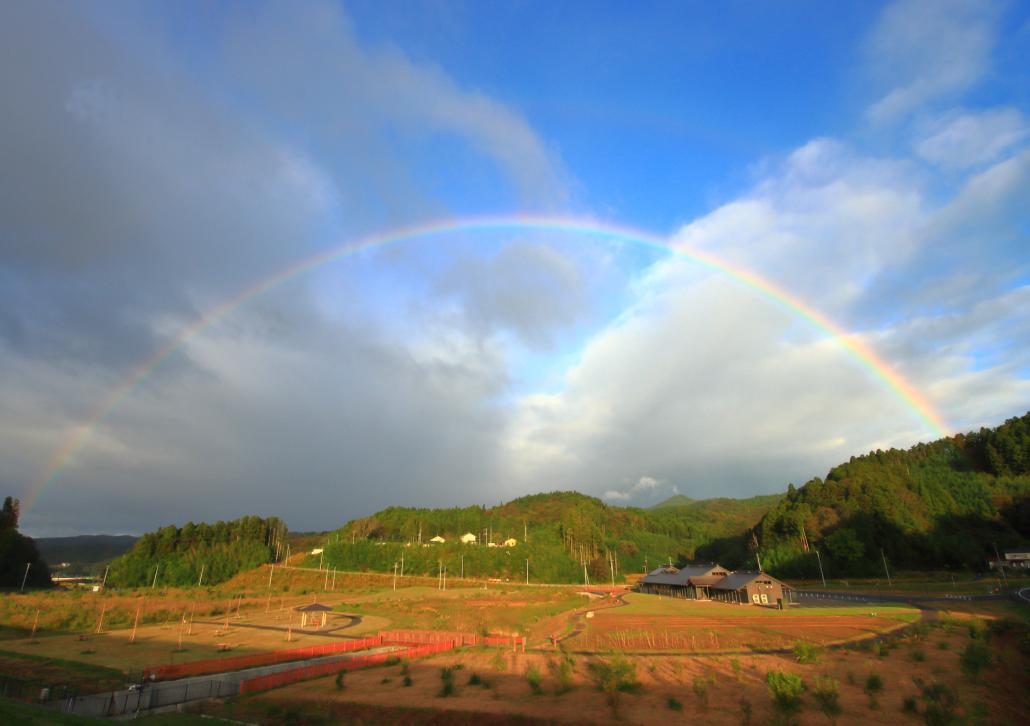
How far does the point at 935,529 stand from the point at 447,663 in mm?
98486

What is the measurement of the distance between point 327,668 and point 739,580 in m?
54.4

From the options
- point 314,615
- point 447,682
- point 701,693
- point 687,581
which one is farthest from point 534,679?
point 687,581

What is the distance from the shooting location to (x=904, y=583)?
75.8 meters

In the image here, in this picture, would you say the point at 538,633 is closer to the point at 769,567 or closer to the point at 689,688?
the point at 689,688

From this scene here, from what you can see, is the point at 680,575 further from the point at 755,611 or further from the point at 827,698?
the point at 827,698

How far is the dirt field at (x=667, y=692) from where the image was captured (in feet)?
68.1

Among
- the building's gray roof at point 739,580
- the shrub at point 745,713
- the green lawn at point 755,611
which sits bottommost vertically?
the green lawn at point 755,611

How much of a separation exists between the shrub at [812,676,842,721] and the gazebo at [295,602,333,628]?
38045 millimetres

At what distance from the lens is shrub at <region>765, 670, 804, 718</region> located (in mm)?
20391

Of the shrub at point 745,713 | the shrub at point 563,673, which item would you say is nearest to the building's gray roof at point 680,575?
the shrub at point 563,673

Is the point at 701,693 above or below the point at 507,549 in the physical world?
below

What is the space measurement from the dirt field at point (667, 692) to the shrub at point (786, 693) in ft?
1.27

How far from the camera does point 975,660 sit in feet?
86.4

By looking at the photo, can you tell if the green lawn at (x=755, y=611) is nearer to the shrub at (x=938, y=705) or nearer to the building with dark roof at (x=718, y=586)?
the building with dark roof at (x=718, y=586)
